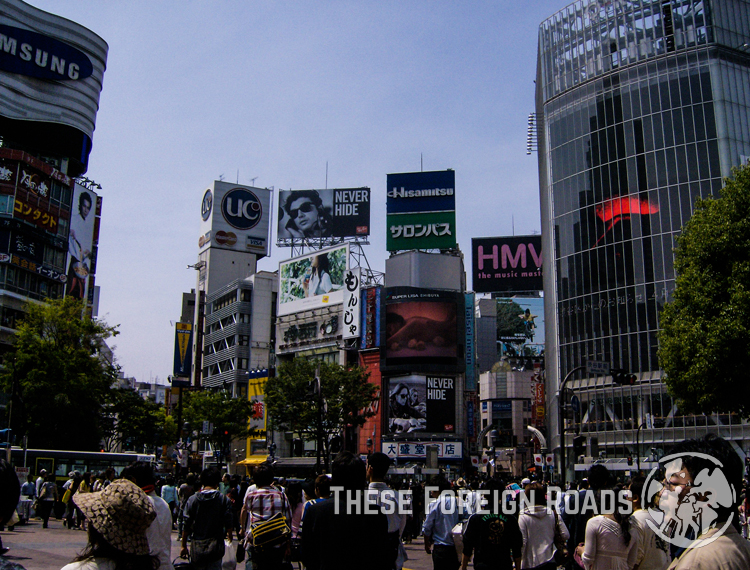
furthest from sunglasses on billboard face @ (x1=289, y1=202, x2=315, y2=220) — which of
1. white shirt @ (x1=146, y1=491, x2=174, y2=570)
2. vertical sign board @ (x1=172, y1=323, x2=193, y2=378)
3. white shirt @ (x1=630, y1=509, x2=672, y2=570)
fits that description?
white shirt @ (x1=630, y1=509, x2=672, y2=570)

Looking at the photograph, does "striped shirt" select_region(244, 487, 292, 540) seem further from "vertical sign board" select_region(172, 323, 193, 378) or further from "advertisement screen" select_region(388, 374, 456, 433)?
"vertical sign board" select_region(172, 323, 193, 378)

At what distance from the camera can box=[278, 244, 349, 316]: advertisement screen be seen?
78625 millimetres

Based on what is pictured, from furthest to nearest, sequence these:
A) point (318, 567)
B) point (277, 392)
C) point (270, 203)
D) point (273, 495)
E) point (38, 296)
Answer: point (270, 203) → point (38, 296) → point (277, 392) → point (273, 495) → point (318, 567)

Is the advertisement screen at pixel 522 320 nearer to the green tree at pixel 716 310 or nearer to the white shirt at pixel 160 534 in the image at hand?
the green tree at pixel 716 310

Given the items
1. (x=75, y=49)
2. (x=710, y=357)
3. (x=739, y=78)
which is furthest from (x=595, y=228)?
(x=75, y=49)

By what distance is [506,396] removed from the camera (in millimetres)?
117000

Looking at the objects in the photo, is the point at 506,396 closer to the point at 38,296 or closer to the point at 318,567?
the point at 38,296

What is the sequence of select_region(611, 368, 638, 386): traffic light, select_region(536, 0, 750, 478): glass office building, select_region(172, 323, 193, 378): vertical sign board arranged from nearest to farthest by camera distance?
select_region(611, 368, 638, 386): traffic light < select_region(536, 0, 750, 478): glass office building < select_region(172, 323, 193, 378): vertical sign board

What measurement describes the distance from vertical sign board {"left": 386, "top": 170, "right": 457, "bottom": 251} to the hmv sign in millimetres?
20855

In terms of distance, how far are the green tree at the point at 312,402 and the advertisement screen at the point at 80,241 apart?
863 inches

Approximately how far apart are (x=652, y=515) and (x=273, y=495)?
4360 mm

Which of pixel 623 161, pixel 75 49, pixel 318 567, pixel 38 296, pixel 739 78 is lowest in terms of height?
pixel 318 567

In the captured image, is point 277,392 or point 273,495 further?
point 277,392

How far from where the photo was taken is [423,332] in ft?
242
